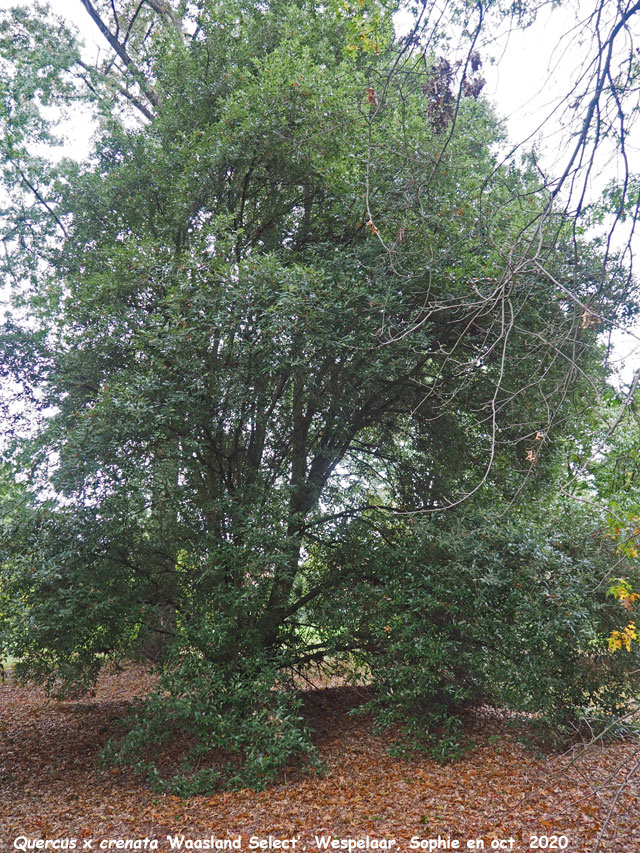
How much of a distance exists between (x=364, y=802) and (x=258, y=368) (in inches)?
154

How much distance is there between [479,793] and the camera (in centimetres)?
472

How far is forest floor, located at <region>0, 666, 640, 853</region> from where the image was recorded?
4074mm

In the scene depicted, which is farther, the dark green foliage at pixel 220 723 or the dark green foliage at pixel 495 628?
the dark green foliage at pixel 495 628

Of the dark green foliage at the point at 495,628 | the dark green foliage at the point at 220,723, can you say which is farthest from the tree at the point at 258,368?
the dark green foliage at the point at 495,628

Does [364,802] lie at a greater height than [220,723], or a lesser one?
lesser

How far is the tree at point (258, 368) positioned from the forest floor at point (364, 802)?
0.51 meters

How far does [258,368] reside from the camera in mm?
5660

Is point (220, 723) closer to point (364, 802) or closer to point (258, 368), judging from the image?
point (364, 802)

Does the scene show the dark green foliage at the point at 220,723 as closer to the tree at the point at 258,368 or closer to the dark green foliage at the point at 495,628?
the tree at the point at 258,368

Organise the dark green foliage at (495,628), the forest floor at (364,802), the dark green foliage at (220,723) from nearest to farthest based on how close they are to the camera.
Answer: the forest floor at (364,802) → the dark green foliage at (220,723) → the dark green foliage at (495,628)

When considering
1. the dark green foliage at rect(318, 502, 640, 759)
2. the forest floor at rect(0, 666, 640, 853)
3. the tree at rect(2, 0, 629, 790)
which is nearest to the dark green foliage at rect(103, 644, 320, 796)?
the tree at rect(2, 0, 629, 790)

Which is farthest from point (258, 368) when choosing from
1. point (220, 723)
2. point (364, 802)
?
point (364, 802)

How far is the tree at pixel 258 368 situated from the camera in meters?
5.29

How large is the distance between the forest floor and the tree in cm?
51
